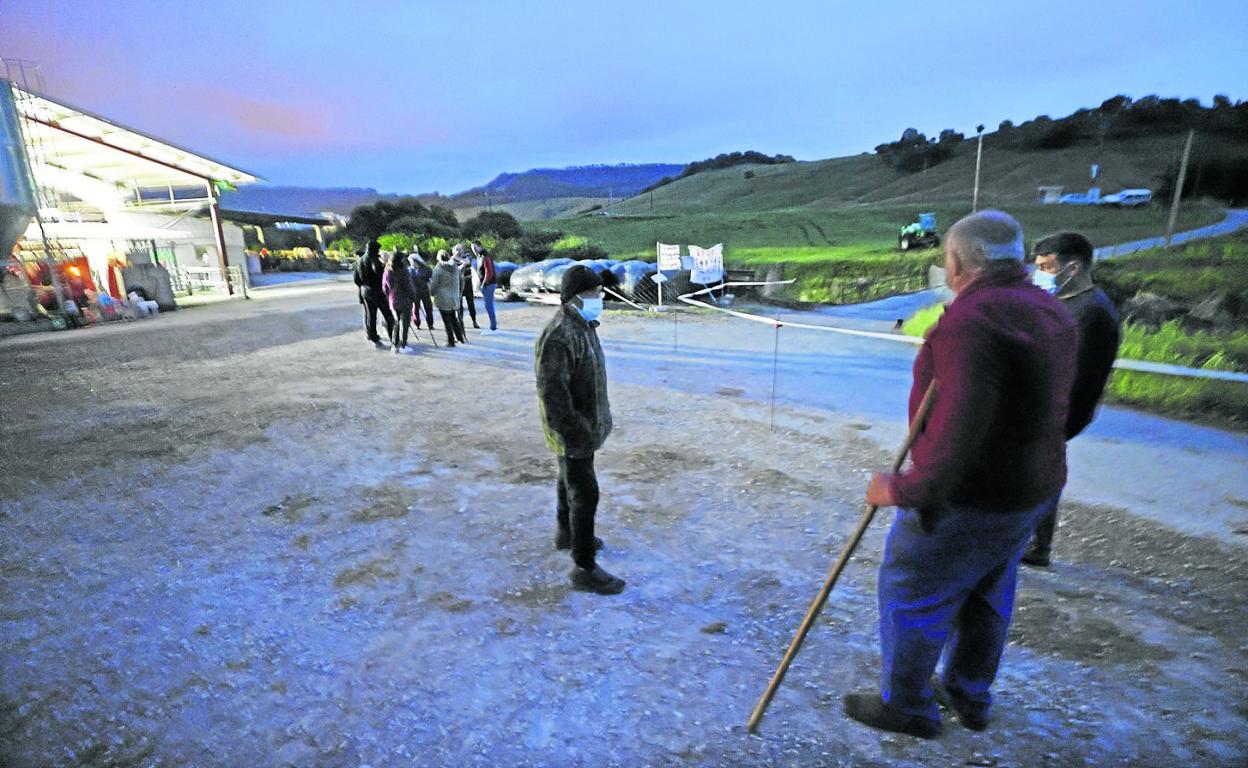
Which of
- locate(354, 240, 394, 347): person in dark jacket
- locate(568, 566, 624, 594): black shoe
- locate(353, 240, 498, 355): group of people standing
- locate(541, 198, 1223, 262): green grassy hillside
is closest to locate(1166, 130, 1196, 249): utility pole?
locate(541, 198, 1223, 262): green grassy hillside

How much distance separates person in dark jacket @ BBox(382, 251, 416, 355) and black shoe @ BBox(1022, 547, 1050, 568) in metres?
8.87

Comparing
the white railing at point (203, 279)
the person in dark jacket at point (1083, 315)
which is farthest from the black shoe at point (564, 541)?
the white railing at point (203, 279)

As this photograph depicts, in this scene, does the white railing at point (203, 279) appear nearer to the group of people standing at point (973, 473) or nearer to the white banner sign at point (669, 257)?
the white banner sign at point (669, 257)

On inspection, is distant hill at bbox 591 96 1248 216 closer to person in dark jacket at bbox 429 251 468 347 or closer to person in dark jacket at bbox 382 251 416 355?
person in dark jacket at bbox 429 251 468 347

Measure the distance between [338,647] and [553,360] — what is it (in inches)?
68.1

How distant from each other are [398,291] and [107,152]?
719 inches

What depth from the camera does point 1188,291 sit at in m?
8.36

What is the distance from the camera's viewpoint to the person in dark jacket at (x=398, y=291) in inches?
371

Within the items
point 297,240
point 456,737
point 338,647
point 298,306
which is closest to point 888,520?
point 456,737

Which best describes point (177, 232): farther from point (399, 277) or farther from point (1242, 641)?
point (1242, 641)

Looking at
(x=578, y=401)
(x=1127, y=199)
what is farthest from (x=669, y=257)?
(x=1127, y=199)

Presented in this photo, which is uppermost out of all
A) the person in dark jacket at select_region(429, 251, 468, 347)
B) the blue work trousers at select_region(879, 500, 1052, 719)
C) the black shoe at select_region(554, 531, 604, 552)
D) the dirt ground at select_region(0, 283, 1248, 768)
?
the person in dark jacket at select_region(429, 251, 468, 347)

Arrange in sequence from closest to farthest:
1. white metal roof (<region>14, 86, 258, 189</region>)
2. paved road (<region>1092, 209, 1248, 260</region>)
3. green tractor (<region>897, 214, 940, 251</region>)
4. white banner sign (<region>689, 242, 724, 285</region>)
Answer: paved road (<region>1092, 209, 1248, 260</region>) < white banner sign (<region>689, 242, 724, 285</region>) < white metal roof (<region>14, 86, 258, 189</region>) < green tractor (<region>897, 214, 940, 251</region>)

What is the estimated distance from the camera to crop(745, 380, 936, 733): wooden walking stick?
6.17 feet
